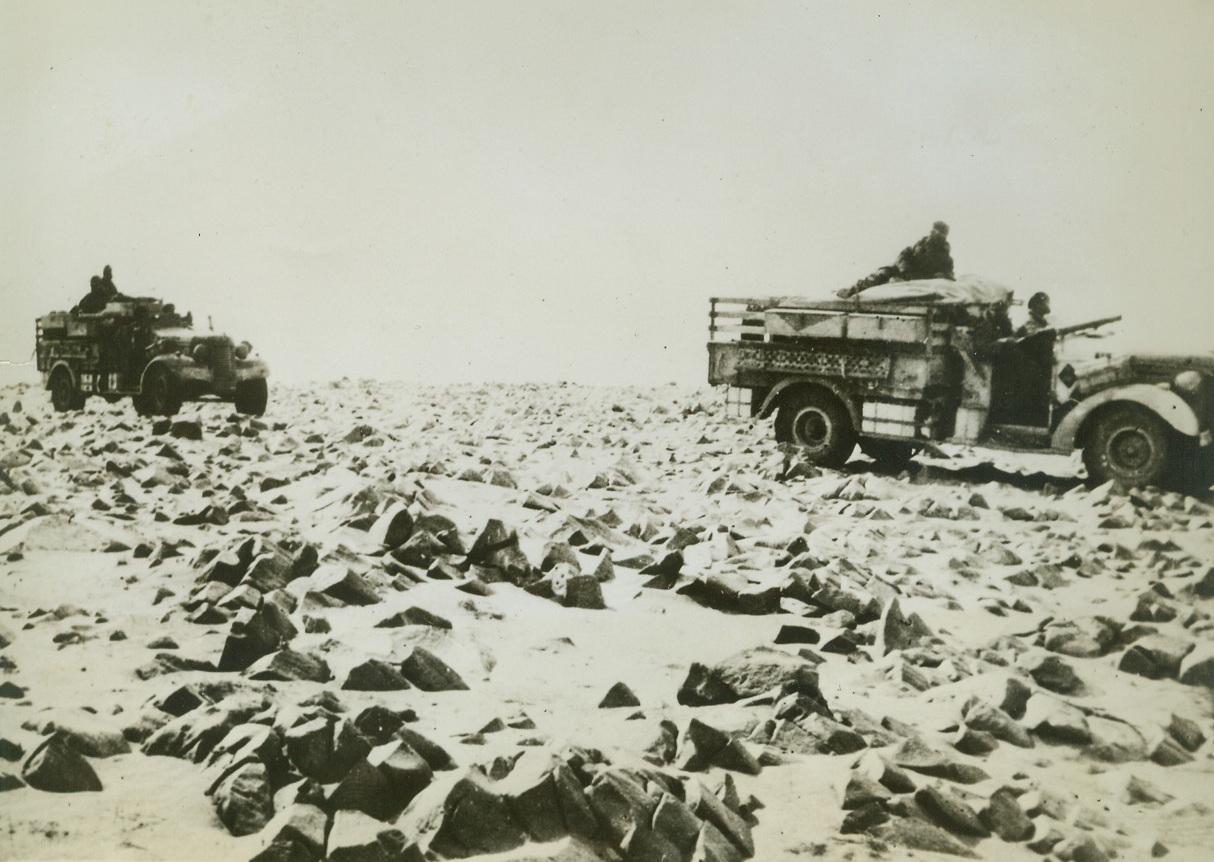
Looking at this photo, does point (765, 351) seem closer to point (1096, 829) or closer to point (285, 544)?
point (285, 544)

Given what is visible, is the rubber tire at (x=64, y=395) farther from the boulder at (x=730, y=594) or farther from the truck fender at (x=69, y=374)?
the boulder at (x=730, y=594)

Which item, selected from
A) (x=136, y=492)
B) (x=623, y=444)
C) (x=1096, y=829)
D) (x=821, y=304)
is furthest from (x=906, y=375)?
(x=136, y=492)

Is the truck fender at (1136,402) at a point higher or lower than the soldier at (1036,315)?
lower

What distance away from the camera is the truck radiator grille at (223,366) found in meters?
9.59

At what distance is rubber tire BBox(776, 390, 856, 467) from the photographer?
324 inches

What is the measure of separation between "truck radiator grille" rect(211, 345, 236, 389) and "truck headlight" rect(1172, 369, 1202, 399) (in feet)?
25.7

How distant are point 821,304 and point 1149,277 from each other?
274cm

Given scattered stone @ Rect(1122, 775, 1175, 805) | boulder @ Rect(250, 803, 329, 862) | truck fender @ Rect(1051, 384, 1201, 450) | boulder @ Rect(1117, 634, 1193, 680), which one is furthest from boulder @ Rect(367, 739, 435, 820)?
truck fender @ Rect(1051, 384, 1201, 450)

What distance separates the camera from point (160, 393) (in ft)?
32.2

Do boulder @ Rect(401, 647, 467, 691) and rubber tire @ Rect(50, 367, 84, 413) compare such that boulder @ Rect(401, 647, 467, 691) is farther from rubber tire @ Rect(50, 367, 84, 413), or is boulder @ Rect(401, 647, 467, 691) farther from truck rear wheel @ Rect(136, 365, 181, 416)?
rubber tire @ Rect(50, 367, 84, 413)

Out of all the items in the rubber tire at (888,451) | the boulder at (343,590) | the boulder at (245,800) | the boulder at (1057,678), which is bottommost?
the boulder at (245,800)

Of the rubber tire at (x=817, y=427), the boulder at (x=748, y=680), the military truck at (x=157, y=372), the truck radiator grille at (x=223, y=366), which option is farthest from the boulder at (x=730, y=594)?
the truck radiator grille at (x=223, y=366)

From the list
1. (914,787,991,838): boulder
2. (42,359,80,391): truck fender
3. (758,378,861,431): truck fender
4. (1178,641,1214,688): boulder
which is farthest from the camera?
(42,359,80,391): truck fender

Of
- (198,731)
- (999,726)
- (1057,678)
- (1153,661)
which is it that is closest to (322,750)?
(198,731)
